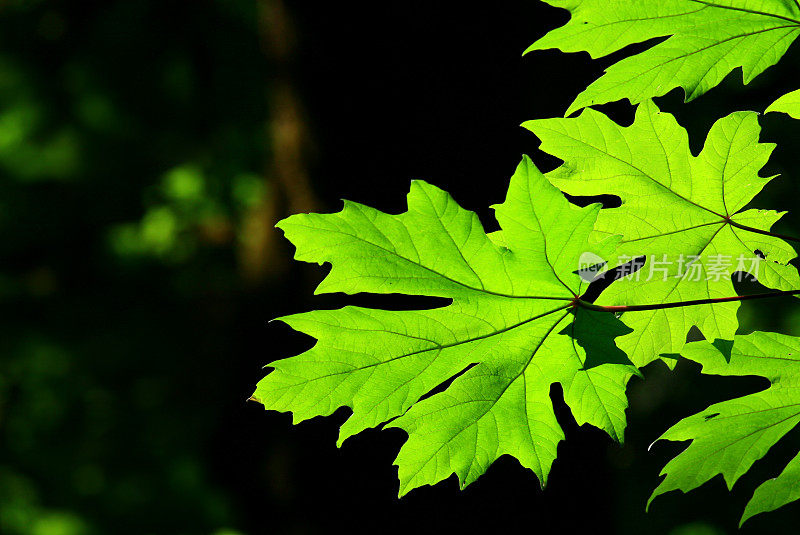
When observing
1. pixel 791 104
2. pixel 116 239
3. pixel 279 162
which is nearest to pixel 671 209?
pixel 791 104

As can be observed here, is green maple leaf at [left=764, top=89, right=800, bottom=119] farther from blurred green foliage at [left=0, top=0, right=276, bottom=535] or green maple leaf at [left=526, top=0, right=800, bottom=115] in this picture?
blurred green foliage at [left=0, top=0, right=276, bottom=535]

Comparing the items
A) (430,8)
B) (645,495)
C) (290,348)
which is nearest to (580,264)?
(290,348)

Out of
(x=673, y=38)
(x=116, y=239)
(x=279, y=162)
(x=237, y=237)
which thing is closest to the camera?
(x=673, y=38)

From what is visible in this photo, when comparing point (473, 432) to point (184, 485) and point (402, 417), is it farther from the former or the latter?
point (184, 485)

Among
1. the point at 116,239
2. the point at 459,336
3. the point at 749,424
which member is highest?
the point at 116,239

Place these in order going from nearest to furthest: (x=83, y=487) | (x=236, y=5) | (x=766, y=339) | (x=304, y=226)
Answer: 1. (x=304, y=226)
2. (x=766, y=339)
3. (x=83, y=487)
4. (x=236, y=5)

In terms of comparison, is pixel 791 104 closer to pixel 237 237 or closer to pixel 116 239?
pixel 237 237

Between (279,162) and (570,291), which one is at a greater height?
(279,162)

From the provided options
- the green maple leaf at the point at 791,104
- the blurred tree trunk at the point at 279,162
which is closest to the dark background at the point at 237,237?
the blurred tree trunk at the point at 279,162

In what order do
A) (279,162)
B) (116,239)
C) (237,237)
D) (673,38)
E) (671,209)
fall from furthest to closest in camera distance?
(116,239) → (237,237) → (279,162) → (671,209) → (673,38)
